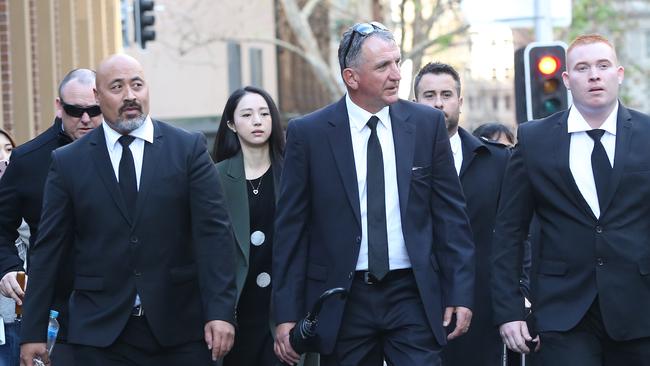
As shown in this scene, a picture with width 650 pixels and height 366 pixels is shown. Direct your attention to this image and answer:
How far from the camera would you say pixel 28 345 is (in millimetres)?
7996

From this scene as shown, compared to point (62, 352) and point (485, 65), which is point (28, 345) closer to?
point (62, 352)

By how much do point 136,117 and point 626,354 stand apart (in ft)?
9.08

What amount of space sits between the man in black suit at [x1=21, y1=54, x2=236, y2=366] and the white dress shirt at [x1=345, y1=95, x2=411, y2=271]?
0.74 meters

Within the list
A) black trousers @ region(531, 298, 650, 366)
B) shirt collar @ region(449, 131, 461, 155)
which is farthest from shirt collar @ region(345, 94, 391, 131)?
shirt collar @ region(449, 131, 461, 155)

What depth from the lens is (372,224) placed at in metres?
7.79

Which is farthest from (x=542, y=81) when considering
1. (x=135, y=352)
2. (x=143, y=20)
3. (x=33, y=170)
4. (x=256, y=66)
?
(x=256, y=66)

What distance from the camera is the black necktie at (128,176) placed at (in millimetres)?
7953

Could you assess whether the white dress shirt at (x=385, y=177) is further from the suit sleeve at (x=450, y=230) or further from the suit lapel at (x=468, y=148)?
the suit lapel at (x=468, y=148)

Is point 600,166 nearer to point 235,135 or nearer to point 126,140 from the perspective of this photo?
point 126,140

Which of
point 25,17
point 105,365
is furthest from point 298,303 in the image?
point 25,17

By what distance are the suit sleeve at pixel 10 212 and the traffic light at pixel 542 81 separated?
6499 mm

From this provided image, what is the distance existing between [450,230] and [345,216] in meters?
0.55

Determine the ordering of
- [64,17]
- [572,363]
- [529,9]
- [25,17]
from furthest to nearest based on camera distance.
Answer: [64,17], [25,17], [529,9], [572,363]

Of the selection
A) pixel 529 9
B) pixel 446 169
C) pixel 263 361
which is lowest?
pixel 263 361
